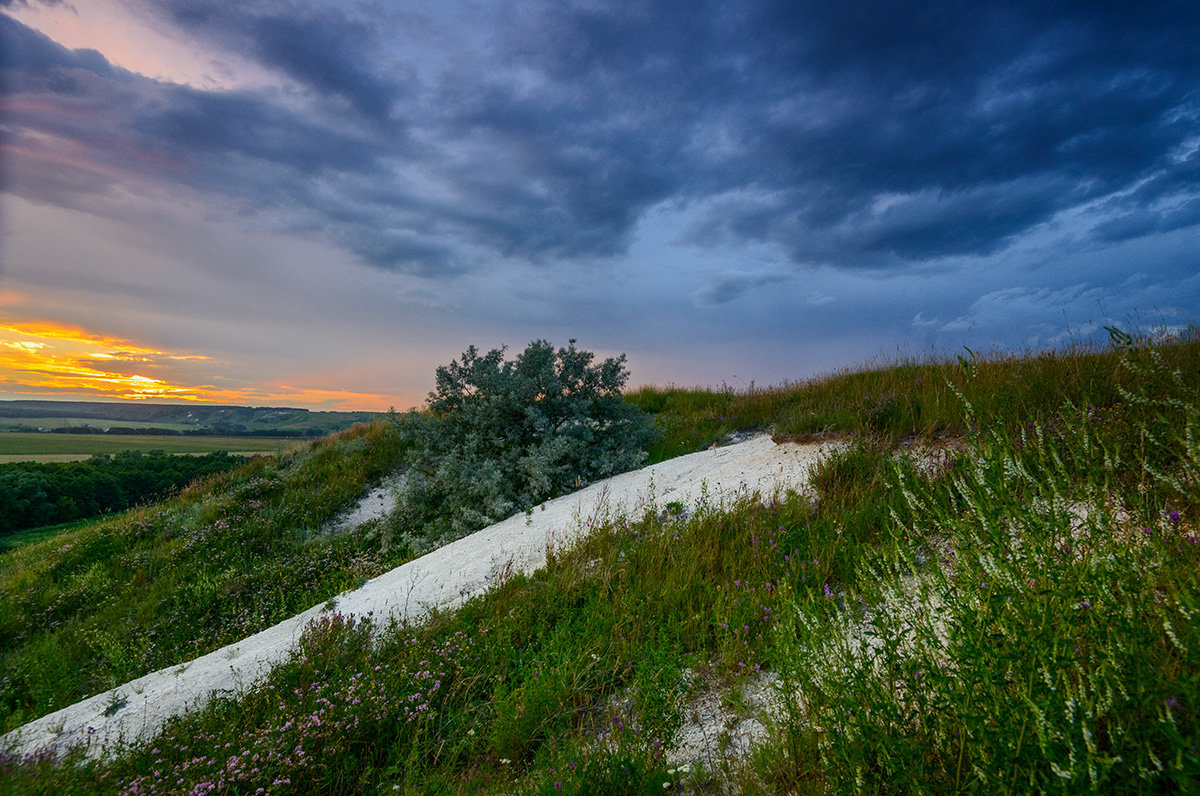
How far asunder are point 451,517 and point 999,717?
28.5 feet

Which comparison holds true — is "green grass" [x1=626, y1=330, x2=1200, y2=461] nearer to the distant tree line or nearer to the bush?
the bush

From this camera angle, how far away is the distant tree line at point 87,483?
15688 millimetres

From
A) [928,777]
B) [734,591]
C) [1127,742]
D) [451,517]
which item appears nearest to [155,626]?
[451,517]

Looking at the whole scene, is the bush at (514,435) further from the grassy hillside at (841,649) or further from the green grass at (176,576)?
the grassy hillside at (841,649)

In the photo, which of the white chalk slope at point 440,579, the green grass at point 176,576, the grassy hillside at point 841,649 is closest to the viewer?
the grassy hillside at point 841,649

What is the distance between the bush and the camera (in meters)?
8.87

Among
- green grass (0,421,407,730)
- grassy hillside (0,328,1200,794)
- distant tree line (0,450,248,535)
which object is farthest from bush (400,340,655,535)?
distant tree line (0,450,248,535)

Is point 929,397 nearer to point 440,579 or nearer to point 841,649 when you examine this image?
point 841,649

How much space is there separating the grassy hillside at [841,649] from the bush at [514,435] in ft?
10.2

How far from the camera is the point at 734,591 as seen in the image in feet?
13.1

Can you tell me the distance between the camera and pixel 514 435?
9.84m

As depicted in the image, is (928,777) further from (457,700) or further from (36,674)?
(36,674)

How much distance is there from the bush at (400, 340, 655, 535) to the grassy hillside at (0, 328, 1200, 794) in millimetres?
3111

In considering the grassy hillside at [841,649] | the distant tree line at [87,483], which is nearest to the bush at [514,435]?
the grassy hillside at [841,649]
